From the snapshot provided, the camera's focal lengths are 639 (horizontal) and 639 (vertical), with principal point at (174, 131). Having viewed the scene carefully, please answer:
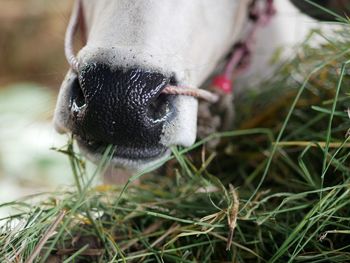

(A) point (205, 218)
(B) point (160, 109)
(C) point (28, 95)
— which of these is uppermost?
(B) point (160, 109)

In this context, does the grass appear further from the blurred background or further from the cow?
the blurred background

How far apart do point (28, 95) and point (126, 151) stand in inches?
117

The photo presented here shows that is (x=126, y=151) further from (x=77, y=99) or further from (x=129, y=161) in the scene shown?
(x=77, y=99)

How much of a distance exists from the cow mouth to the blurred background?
9.6 inches

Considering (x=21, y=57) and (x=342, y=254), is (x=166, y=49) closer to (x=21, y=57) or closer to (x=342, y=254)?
(x=342, y=254)

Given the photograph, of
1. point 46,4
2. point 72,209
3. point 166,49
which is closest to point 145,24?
point 166,49

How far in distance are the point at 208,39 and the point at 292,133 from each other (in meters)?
0.26

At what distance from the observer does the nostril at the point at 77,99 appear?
1.09 metres

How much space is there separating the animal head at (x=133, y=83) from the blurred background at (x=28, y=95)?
22 centimetres

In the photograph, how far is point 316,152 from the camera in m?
1.32

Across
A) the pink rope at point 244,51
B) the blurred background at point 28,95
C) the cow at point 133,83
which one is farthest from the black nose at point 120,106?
the pink rope at point 244,51

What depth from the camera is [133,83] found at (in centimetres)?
106

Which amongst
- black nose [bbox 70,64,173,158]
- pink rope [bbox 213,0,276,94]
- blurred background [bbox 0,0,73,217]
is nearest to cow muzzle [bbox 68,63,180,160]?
black nose [bbox 70,64,173,158]

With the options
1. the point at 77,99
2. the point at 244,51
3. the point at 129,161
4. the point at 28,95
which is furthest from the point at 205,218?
the point at 28,95
